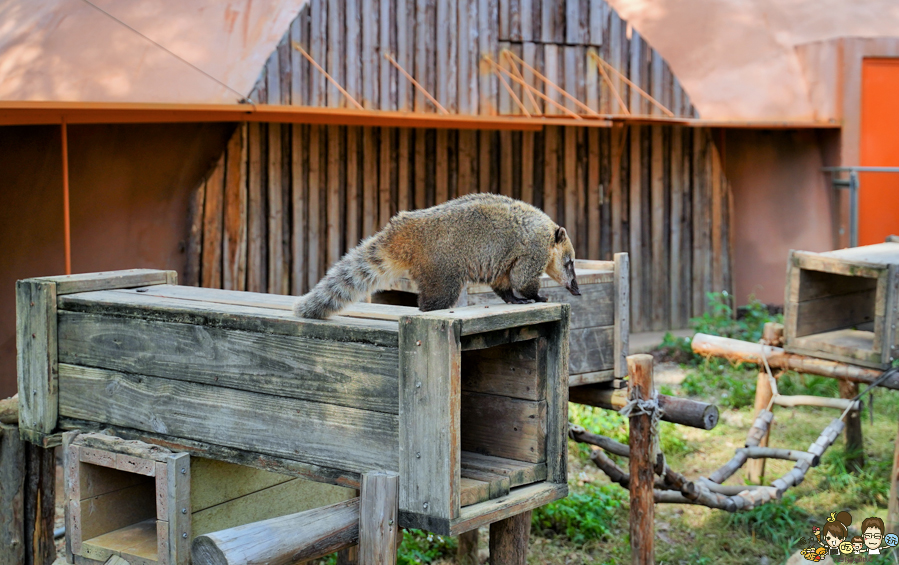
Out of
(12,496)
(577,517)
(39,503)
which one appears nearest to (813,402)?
(577,517)

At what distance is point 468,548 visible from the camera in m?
5.64

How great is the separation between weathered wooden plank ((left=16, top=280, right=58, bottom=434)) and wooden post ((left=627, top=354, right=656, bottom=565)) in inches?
119

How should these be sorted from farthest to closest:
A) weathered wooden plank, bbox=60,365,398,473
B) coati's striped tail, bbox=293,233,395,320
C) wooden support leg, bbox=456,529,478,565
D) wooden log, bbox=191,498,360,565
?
wooden support leg, bbox=456,529,478,565
coati's striped tail, bbox=293,233,395,320
weathered wooden plank, bbox=60,365,398,473
wooden log, bbox=191,498,360,565

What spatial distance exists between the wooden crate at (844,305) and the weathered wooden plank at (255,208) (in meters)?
4.79

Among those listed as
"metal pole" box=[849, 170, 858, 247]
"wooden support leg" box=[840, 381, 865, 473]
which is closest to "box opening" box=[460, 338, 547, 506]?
"wooden support leg" box=[840, 381, 865, 473]

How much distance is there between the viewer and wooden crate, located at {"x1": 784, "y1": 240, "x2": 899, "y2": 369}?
6.01m

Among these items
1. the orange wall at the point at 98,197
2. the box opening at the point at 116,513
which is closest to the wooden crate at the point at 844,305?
the box opening at the point at 116,513

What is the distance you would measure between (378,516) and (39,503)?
2344 mm

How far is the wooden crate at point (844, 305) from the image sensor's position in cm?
601

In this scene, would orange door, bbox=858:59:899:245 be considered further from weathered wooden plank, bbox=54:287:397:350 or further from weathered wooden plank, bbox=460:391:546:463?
weathered wooden plank, bbox=54:287:397:350

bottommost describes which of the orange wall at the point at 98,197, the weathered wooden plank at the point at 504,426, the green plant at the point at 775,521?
the green plant at the point at 775,521

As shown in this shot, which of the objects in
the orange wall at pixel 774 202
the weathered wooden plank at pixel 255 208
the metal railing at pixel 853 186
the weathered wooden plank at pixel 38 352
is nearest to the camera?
the weathered wooden plank at pixel 38 352

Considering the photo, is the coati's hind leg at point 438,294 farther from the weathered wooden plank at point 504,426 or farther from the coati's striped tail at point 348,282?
the weathered wooden plank at point 504,426

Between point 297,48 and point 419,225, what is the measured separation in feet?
18.9
